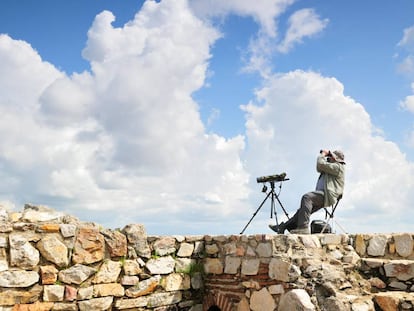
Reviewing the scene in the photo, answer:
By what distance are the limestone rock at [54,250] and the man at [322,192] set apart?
142 inches

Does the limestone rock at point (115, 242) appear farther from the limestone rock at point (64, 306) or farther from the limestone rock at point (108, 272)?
the limestone rock at point (64, 306)

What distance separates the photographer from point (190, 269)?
7133mm

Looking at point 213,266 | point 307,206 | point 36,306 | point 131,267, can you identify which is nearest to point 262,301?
point 213,266

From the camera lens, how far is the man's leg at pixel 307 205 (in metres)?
7.29

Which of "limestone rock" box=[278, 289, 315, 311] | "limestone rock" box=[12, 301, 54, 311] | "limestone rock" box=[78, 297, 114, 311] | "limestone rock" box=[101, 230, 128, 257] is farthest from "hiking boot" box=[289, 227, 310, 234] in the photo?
"limestone rock" box=[12, 301, 54, 311]

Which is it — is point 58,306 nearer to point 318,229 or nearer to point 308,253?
point 308,253

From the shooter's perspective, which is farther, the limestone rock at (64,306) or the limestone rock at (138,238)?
the limestone rock at (138,238)

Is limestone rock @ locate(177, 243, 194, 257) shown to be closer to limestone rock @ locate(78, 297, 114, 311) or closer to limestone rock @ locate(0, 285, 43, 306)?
limestone rock @ locate(78, 297, 114, 311)

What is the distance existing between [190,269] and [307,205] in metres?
2.19

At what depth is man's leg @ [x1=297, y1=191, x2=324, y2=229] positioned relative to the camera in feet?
23.9

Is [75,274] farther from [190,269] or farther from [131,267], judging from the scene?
[190,269]

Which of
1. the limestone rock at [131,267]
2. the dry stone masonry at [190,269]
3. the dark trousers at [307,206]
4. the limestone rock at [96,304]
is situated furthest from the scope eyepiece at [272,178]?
the limestone rock at [96,304]

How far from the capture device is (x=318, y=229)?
7.66m

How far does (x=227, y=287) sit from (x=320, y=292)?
1.61 metres
